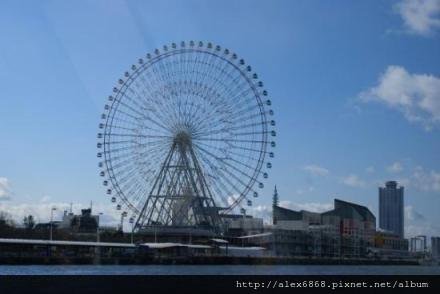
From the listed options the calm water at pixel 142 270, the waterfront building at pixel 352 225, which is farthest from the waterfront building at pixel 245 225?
the calm water at pixel 142 270

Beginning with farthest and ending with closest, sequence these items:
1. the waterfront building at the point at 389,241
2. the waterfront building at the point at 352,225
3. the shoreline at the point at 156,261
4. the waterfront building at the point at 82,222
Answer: the waterfront building at the point at 389,241
the waterfront building at the point at 352,225
the waterfront building at the point at 82,222
the shoreline at the point at 156,261

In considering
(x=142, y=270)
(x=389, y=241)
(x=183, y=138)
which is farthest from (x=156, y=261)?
(x=389, y=241)

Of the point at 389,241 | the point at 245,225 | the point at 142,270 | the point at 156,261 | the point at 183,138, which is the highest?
the point at 183,138

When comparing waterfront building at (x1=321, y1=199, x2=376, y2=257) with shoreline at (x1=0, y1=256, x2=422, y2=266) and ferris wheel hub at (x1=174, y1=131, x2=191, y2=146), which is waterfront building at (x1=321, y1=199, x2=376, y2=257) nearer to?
shoreline at (x1=0, y1=256, x2=422, y2=266)

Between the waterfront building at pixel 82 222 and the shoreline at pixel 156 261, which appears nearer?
the shoreline at pixel 156 261

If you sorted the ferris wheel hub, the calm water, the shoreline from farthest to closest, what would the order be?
the shoreline
the ferris wheel hub
the calm water

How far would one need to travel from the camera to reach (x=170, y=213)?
292 ft

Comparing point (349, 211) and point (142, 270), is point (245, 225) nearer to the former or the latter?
point (349, 211)

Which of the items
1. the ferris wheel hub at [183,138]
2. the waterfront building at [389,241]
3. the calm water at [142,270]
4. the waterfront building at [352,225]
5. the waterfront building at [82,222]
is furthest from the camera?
the waterfront building at [389,241]

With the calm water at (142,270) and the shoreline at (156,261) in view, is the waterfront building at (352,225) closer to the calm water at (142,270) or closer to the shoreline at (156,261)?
the shoreline at (156,261)

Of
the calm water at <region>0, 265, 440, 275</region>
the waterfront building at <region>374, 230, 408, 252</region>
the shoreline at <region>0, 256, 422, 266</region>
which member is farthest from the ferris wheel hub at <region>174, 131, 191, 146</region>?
the waterfront building at <region>374, 230, 408, 252</region>

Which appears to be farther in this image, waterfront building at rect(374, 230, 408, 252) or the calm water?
waterfront building at rect(374, 230, 408, 252)
